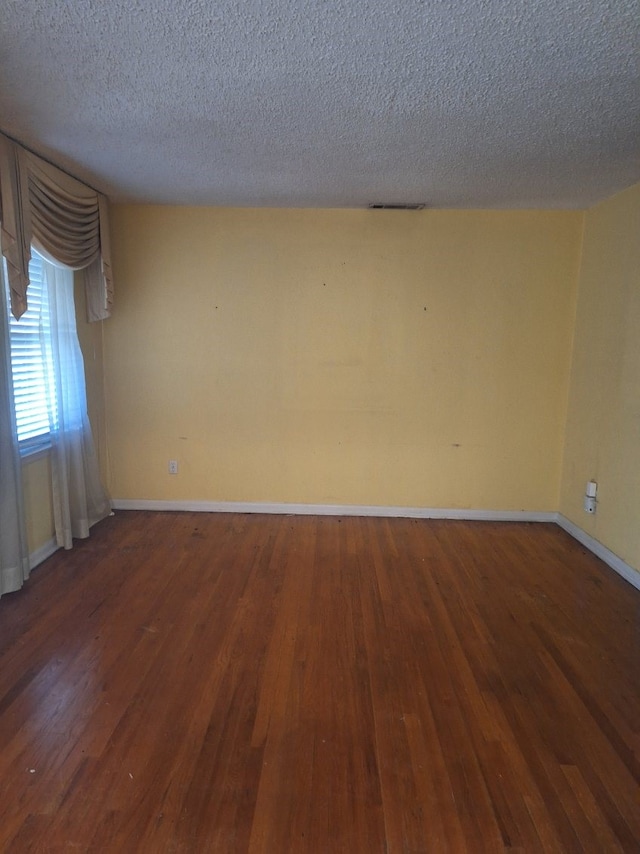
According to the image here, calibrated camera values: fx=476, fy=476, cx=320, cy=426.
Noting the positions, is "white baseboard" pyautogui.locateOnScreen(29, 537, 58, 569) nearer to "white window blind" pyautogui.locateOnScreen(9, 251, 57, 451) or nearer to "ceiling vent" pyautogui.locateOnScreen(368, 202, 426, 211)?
"white window blind" pyautogui.locateOnScreen(9, 251, 57, 451)

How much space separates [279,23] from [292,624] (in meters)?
2.44

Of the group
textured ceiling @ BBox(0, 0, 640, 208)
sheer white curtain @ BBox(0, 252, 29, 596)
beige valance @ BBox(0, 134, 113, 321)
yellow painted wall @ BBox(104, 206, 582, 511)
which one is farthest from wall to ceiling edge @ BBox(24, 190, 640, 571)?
sheer white curtain @ BBox(0, 252, 29, 596)

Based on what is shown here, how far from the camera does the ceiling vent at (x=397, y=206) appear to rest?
342 centimetres

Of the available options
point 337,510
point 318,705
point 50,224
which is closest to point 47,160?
point 50,224

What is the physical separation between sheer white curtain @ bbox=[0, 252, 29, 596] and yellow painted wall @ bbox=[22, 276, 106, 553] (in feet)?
0.93

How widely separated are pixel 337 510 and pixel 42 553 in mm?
2116

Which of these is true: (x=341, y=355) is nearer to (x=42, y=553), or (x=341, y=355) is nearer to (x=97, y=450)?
(x=97, y=450)

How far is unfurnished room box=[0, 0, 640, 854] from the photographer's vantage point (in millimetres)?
1512

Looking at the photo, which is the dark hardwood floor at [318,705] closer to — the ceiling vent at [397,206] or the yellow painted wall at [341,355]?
the yellow painted wall at [341,355]

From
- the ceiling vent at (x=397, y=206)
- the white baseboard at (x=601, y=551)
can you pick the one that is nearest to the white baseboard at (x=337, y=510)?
the white baseboard at (x=601, y=551)

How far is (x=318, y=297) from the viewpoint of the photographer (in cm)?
369

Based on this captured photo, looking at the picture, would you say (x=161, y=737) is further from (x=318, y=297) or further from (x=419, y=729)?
(x=318, y=297)

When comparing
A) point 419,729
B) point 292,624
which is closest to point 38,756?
point 292,624

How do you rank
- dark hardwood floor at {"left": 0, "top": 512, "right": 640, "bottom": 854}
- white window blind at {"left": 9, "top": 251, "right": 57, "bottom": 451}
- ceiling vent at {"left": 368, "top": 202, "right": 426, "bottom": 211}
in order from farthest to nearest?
ceiling vent at {"left": 368, "top": 202, "right": 426, "bottom": 211}
white window blind at {"left": 9, "top": 251, "right": 57, "bottom": 451}
dark hardwood floor at {"left": 0, "top": 512, "right": 640, "bottom": 854}
